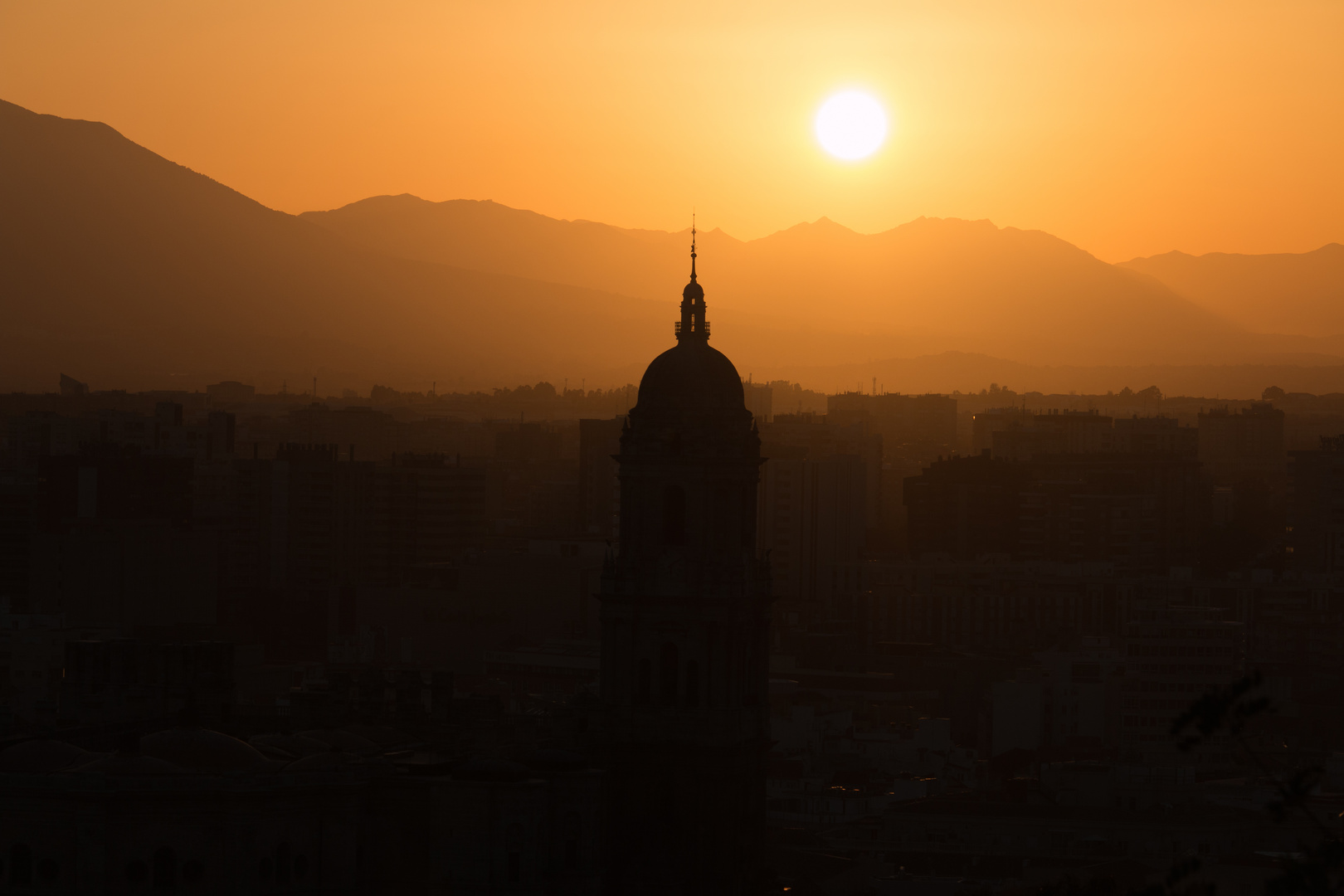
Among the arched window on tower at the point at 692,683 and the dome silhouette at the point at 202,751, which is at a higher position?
the arched window on tower at the point at 692,683

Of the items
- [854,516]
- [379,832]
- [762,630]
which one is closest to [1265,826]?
[762,630]

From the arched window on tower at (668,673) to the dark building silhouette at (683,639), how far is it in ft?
0.07

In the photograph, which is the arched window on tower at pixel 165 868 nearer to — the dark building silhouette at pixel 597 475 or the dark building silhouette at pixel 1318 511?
the dark building silhouette at pixel 597 475

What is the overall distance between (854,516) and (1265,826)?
87095 millimetres

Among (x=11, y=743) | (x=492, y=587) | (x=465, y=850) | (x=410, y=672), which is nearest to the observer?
(x=465, y=850)

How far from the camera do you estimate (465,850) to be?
45.1 meters

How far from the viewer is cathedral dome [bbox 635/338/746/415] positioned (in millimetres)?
51500

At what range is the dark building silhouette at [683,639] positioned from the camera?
51.0m

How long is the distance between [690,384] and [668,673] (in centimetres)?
535

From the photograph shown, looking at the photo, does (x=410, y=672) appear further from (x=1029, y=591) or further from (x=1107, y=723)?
(x=1029, y=591)

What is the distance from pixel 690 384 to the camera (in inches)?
2040

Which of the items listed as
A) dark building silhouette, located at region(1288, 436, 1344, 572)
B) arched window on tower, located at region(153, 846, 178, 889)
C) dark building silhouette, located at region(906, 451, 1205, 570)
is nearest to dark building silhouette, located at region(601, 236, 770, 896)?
arched window on tower, located at region(153, 846, 178, 889)

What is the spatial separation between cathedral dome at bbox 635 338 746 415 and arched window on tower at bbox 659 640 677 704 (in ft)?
14.4

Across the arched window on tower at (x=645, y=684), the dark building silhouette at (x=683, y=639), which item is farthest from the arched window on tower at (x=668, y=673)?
the arched window on tower at (x=645, y=684)
